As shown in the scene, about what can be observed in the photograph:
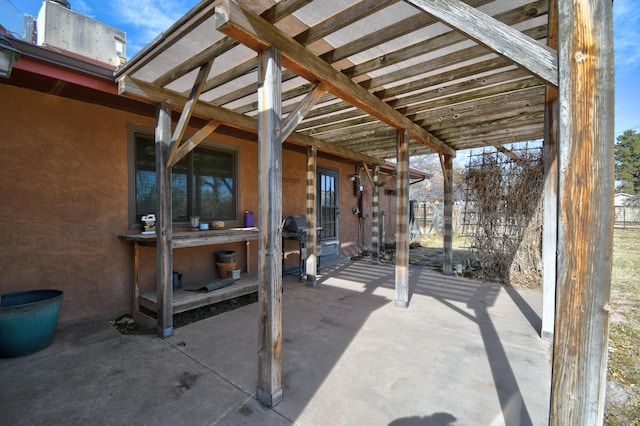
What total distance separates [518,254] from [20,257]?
6.82 m

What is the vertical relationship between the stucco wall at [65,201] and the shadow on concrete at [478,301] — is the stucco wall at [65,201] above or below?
above

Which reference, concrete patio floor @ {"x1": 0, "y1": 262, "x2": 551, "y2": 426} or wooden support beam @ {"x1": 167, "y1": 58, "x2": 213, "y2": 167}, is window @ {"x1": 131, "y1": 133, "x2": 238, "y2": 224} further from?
concrete patio floor @ {"x1": 0, "y1": 262, "x2": 551, "y2": 426}

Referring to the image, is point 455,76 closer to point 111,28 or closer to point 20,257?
point 20,257

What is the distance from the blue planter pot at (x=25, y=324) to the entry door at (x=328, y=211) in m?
4.86

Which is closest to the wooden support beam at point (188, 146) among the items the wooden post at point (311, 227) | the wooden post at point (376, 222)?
the wooden post at point (311, 227)

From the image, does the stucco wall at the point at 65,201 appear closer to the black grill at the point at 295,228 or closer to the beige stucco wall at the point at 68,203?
the beige stucco wall at the point at 68,203

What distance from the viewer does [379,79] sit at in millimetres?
2951

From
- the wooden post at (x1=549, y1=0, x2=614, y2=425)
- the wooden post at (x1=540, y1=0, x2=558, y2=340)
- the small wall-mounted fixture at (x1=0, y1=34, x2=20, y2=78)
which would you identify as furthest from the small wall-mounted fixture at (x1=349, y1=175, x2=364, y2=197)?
the wooden post at (x1=549, y1=0, x2=614, y2=425)

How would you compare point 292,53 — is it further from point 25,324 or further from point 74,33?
point 74,33

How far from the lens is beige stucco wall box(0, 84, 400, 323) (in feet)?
9.34

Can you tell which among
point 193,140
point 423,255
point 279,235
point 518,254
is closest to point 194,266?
point 193,140

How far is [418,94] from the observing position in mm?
3318

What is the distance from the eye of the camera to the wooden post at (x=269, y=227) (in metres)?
1.98

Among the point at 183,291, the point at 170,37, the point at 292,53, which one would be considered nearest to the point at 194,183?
Answer: the point at 183,291
